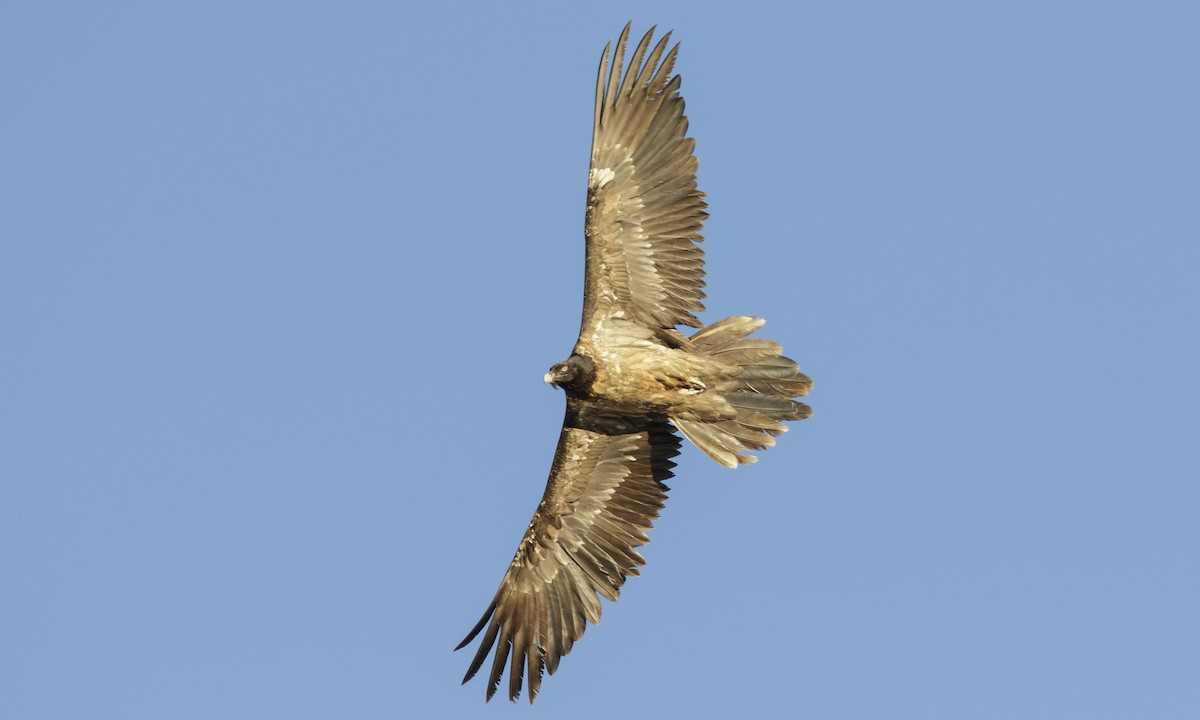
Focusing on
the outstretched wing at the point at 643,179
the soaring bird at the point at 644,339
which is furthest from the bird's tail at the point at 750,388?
the outstretched wing at the point at 643,179

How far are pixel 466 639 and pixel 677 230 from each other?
3.76 metres

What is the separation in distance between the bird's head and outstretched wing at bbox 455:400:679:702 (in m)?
0.48

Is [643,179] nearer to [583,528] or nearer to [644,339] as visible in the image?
[644,339]

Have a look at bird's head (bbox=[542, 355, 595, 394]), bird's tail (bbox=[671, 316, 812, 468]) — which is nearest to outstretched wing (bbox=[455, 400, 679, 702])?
bird's head (bbox=[542, 355, 595, 394])

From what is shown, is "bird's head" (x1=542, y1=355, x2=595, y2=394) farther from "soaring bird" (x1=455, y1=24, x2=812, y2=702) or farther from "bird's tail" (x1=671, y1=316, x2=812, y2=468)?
"bird's tail" (x1=671, y1=316, x2=812, y2=468)

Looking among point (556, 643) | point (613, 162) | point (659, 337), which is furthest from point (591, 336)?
point (556, 643)

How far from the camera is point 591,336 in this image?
13.7 metres

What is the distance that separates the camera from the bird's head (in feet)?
44.1

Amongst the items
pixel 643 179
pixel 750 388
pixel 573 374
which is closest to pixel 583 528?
pixel 573 374

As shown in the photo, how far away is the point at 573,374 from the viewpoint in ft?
44.4

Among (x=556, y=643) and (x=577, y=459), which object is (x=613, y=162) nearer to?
(x=577, y=459)

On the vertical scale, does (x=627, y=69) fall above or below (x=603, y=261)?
above

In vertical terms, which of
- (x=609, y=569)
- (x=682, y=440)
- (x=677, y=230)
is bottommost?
(x=609, y=569)

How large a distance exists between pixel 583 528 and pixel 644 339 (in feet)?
6.07
